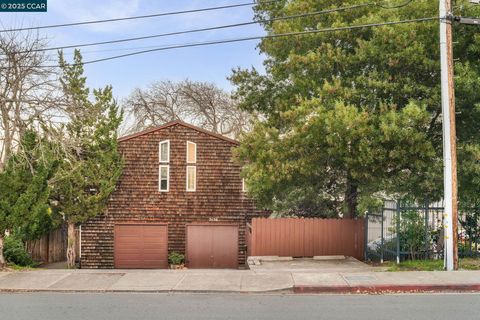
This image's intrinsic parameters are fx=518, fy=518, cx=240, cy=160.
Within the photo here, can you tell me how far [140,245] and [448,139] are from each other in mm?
16899

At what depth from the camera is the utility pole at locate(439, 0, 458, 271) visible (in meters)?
12.9

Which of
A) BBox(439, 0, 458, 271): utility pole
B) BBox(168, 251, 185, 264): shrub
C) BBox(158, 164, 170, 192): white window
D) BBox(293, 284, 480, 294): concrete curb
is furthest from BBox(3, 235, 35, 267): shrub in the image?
BBox(439, 0, 458, 271): utility pole

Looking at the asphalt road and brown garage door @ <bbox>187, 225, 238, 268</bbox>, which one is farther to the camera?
brown garage door @ <bbox>187, 225, 238, 268</bbox>

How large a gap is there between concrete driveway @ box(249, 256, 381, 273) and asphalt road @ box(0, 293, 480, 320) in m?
3.45

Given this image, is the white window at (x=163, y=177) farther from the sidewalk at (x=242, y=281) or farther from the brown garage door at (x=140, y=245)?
the sidewalk at (x=242, y=281)

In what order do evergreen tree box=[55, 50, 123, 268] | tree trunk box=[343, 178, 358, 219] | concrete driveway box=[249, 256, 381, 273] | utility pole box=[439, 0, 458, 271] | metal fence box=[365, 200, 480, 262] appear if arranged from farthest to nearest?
evergreen tree box=[55, 50, 123, 268]
tree trunk box=[343, 178, 358, 219]
metal fence box=[365, 200, 480, 262]
concrete driveway box=[249, 256, 381, 273]
utility pole box=[439, 0, 458, 271]

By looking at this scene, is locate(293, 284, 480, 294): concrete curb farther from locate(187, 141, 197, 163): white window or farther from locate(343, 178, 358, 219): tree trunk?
locate(187, 141, 197, 163): white window

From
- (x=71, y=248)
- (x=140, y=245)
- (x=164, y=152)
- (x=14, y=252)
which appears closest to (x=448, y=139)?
(x=14, y=252)

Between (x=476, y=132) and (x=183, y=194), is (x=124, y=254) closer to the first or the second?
(x=183, y=194)

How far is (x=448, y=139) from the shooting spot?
43.0 feet

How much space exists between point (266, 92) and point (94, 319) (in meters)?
13.1

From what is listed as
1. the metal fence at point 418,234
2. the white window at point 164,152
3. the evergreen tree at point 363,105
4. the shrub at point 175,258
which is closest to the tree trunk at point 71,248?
the shrub at point 175,258

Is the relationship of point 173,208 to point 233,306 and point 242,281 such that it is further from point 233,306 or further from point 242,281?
point 233,306

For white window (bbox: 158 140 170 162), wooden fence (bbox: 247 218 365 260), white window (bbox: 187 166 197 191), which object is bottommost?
wooden fence (bbox: 247 218 365 260)
